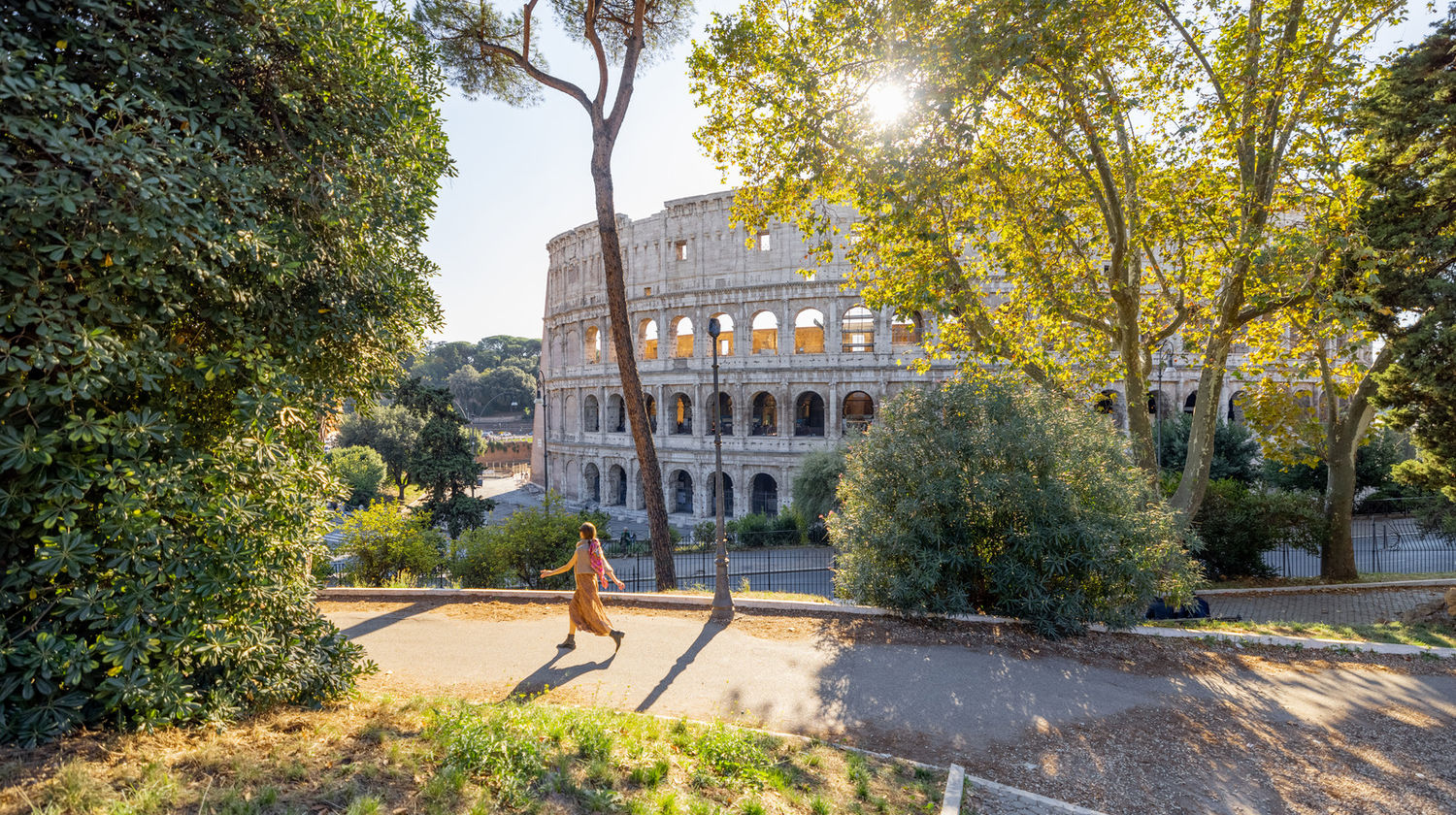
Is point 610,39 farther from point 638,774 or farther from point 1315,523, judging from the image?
point 1315,523

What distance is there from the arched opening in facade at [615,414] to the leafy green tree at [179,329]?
30.0 metres

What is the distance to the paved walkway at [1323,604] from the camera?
1213 centimetres

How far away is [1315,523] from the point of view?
1609cm

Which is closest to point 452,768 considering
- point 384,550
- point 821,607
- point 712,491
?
point 821,607

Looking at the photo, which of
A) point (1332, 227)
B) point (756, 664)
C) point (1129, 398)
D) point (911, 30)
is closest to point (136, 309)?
point (756, 664)

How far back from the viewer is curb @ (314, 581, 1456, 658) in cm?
762

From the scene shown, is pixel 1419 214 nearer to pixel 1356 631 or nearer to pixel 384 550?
pixel 1356 631

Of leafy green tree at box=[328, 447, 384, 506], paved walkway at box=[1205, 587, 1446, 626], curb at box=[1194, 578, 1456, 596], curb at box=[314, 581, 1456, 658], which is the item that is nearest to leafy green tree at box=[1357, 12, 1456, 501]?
curb at box=[314, 581, 1456, 658]

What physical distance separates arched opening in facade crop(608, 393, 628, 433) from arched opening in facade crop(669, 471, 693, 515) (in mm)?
4134

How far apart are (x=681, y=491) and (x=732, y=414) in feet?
17.9

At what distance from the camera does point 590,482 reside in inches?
1497

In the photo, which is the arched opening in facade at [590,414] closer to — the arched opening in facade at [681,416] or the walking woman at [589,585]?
the arched opening in facade at [681,416]

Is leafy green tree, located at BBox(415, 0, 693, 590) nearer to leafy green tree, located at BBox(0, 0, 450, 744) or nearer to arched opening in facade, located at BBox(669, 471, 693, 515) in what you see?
leafy green tree, located at BBox(0, 0, 450, 744)

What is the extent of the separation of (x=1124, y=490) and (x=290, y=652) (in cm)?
901
